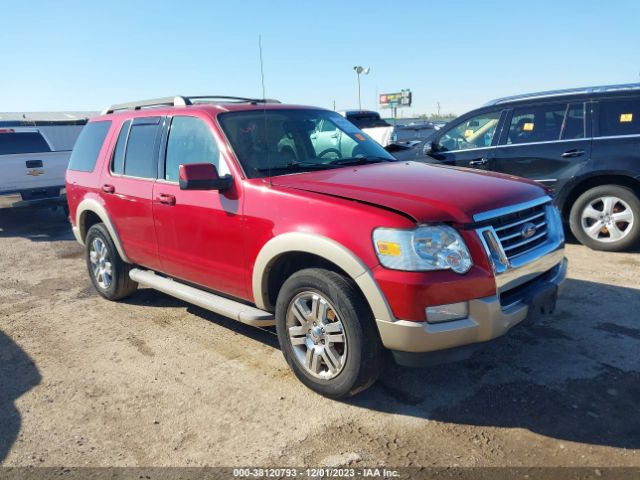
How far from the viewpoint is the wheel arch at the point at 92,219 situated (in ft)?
16.8

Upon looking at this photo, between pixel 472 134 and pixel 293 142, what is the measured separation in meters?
3.86

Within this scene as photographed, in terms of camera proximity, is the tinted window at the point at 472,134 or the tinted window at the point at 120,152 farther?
the tinted window at the point at 472,134

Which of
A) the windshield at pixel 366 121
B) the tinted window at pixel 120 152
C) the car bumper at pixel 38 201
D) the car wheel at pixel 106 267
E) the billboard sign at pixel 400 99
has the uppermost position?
the billboard sign at pixel 400 99

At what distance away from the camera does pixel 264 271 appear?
3578 mm

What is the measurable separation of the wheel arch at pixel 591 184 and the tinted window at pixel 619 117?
49cm

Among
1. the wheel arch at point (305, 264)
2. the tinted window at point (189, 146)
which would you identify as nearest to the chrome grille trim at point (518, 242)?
the wheel arch at point (305, 264)

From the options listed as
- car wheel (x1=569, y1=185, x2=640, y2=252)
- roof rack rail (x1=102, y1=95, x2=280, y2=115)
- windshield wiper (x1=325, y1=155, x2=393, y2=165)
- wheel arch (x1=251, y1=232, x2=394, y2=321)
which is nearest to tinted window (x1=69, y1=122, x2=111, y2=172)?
roof rack rail (x1=102, y1=95, x2=280, y2=115)

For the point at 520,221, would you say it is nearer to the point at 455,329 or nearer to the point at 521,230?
the point at 521,230

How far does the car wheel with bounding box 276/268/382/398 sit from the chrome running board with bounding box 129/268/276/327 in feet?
0.63

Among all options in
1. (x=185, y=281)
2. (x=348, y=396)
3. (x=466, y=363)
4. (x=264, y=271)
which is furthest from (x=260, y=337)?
(x=466, y=363)

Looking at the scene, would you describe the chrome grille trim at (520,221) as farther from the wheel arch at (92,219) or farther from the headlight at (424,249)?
the wheel arch at (92,219)

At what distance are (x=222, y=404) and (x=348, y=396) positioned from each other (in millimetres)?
807

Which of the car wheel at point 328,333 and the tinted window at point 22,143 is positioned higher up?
the tinted window at point 22,143

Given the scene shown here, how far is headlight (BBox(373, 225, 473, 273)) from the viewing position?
2.88 meters
